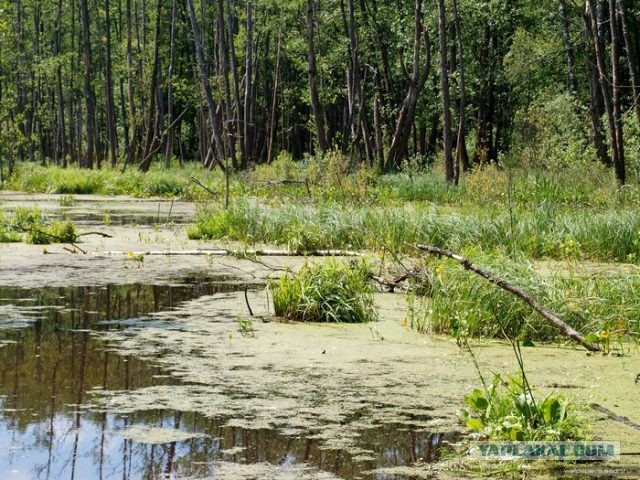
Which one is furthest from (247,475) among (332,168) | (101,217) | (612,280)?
(101,217)

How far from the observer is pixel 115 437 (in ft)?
17.8

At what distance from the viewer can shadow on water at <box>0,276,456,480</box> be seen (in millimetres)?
4957

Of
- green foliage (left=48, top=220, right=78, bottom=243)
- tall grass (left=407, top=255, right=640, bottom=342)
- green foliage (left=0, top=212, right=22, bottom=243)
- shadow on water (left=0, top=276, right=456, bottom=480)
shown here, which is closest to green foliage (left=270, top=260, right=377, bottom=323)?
tall grass (left=407, top=255, right=640, bottom=342)

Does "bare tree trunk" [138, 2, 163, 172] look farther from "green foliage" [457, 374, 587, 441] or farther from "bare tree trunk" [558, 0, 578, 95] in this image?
"green foliage" [457, 374, 587, 441]

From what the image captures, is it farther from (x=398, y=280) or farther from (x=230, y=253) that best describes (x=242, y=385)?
(x=230, y=253)

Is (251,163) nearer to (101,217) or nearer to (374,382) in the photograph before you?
(101,217)

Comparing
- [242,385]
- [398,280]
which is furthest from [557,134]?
[242,385]

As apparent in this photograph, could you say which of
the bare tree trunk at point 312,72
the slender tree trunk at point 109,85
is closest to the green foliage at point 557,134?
the bare tree trunk at point 312,72

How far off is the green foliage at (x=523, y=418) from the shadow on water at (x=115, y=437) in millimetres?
218

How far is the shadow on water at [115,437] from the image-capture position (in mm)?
4957

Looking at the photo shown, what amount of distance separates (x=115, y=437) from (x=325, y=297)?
13.6 ft

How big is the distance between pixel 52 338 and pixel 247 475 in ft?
12.3

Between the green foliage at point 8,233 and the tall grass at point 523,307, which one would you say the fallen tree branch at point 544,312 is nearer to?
the tall grass at point 523,307

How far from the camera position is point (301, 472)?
4852 millimetres
